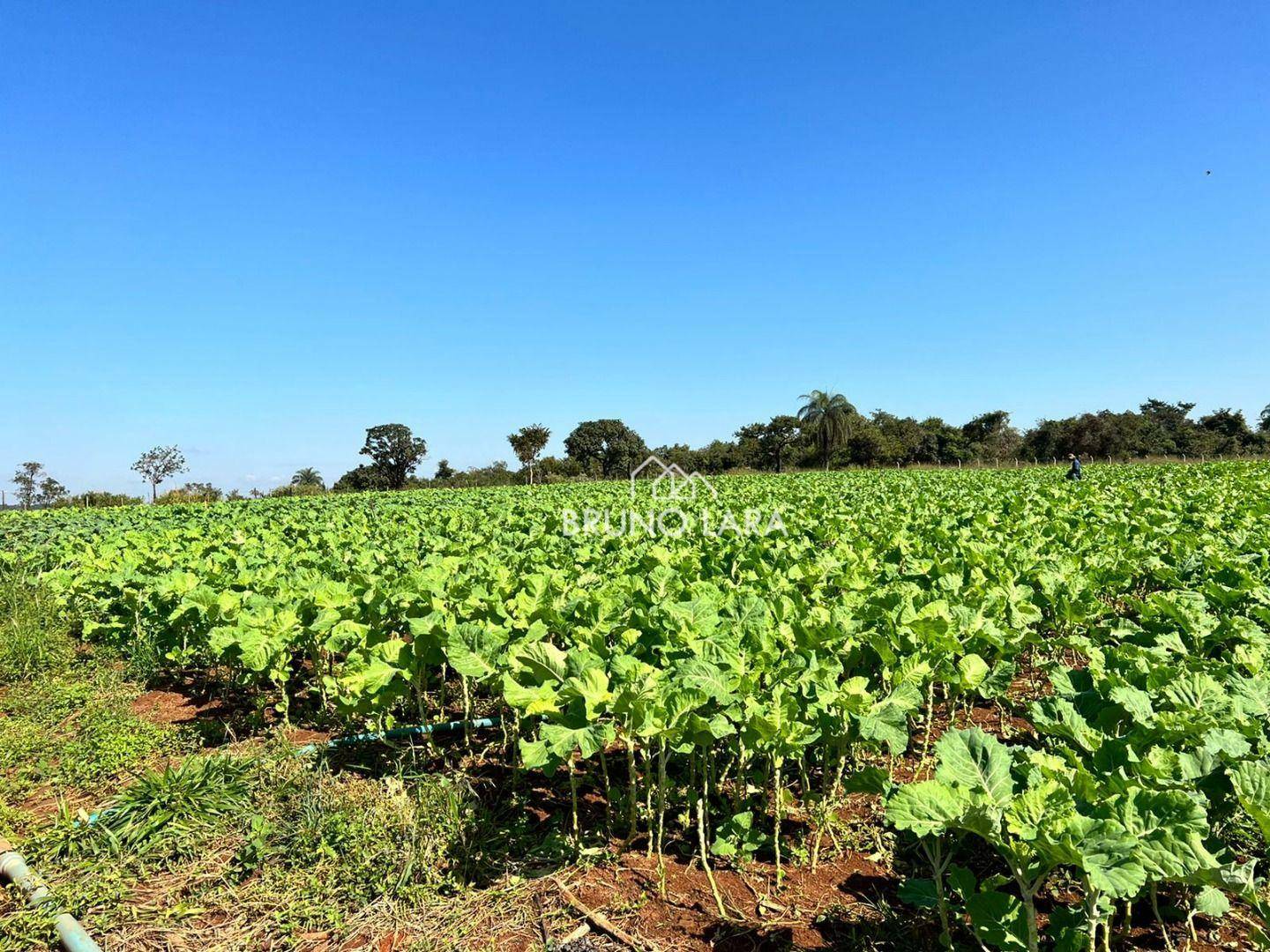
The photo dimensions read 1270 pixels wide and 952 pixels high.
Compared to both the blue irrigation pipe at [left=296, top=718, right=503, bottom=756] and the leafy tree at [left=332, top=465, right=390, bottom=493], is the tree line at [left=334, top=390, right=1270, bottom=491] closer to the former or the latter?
the leafy tree at [left=332, top=465, right=390, bottom=493]

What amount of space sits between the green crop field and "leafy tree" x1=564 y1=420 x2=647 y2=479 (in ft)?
206

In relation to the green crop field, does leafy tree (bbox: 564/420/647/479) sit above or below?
above

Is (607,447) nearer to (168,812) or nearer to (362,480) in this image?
(362,480)

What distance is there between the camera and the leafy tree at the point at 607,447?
2800 inches

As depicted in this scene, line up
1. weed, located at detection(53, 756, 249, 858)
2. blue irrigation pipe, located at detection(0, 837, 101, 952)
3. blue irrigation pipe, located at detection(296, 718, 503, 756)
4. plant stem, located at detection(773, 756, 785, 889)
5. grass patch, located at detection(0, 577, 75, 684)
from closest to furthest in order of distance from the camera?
1. blue irrigation pipe, located at detection(0, 837, 101, 952)
2. plant stem, located at detection(773, 756, 785, 889)
3. weed, located at detection(53, 756, 249, 858)
4. blue irrigation pipe, located at detection(296, 718, 503, 756)
5. grass patch, located at detection(0, 577, 75, 684)

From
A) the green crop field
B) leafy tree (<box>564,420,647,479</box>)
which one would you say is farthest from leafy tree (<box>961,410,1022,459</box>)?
the green crop field

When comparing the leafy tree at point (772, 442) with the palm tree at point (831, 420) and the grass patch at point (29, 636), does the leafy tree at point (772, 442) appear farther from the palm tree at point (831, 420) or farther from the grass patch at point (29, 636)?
the grass patch at point (29, 636)

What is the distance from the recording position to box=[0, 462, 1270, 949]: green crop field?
6.88 ft

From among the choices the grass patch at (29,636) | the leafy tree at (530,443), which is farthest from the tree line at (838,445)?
the grass patch at (29,636)

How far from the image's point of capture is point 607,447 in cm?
7500

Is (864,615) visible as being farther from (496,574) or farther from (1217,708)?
(496,574)

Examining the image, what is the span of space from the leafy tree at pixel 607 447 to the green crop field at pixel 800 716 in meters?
62.8

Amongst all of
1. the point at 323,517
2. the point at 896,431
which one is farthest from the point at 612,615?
the point at 896,431

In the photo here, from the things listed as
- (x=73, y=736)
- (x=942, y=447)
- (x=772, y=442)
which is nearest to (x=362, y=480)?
(x=772, y=442)
